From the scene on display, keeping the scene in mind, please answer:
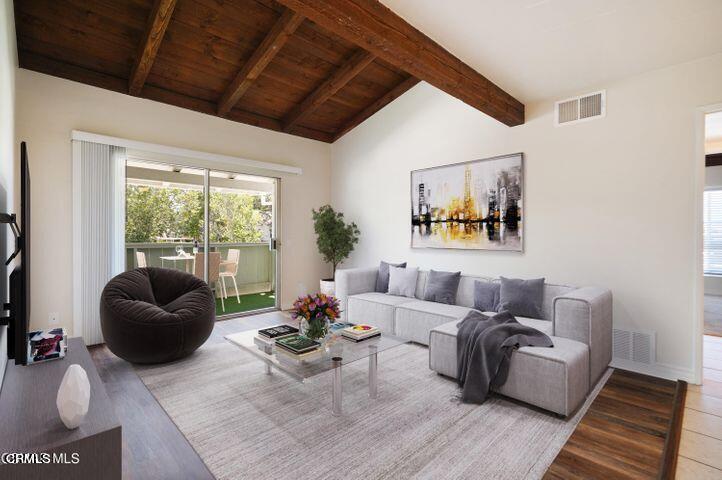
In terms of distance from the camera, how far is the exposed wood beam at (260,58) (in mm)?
3467

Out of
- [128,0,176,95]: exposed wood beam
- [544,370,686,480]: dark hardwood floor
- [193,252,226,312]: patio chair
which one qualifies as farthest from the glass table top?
[128,0,176,95]: exposed wood beam

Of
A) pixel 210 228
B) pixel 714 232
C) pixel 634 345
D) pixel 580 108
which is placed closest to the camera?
pixel 634 345

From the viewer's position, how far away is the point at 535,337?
264 cm

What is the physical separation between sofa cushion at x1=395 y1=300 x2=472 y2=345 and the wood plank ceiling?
2038 millimetres

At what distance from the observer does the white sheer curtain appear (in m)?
3.87

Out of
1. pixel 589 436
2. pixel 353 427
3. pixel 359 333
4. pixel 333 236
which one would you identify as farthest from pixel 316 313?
pixel 333 236

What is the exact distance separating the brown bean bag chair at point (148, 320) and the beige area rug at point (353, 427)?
21cm

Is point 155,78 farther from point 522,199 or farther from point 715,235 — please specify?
point 715,235

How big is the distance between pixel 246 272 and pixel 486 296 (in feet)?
12.9

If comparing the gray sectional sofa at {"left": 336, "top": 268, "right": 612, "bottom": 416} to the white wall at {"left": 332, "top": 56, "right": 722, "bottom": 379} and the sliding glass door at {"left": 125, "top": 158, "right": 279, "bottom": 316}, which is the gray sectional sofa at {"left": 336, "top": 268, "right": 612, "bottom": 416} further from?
the sliding glass door at {"left": 125, "top": 158, "right": 279, "bottom": 316}

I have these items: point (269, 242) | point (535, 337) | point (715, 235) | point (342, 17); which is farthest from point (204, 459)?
point (715, 235)

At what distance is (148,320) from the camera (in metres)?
3.08

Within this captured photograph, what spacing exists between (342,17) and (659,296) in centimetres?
340

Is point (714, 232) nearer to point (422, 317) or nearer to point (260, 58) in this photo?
point (422, 317)
